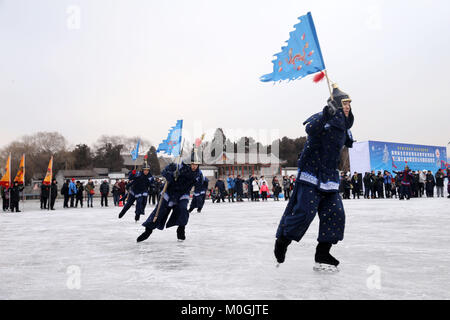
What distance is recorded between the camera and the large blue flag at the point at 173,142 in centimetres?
1093

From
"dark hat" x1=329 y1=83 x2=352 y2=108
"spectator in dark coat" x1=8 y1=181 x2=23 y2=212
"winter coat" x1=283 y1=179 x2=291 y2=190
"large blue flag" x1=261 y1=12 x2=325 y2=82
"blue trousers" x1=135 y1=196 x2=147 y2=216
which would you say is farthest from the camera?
"winter coat" x1=283 y1=179 x2=291 y2=190

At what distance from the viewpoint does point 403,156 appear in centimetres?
2762

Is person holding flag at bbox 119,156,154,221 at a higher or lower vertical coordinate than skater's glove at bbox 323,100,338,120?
lower

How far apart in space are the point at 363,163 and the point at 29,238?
72.8 feet

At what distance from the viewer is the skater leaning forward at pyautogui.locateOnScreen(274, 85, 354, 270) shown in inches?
168

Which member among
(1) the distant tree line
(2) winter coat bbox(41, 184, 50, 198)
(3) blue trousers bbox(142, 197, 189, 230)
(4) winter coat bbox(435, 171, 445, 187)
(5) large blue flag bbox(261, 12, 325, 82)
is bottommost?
(3) blue trousers bbox(142, 197, 189, 230)

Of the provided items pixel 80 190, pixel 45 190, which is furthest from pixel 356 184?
pixel 45 190

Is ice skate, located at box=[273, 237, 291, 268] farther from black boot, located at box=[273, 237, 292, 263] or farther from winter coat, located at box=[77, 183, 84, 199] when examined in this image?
winter coat, located at box=[77, 183, 84, 199]

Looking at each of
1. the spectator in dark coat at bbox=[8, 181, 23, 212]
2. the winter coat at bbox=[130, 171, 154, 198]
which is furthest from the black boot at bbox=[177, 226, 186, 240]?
the spectator in dark coat at bbox=[8, 181, 23, 212]

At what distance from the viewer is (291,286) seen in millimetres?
3650

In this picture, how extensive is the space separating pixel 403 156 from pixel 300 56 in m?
25.2

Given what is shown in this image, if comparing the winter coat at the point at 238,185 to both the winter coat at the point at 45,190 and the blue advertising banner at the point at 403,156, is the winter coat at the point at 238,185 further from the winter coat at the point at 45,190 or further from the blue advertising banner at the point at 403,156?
the winter coat at the point at 45,190

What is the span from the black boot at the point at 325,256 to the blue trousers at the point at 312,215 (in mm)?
98

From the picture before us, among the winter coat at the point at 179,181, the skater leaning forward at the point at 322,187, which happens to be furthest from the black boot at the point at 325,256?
the winter coat at the point at 179,181
